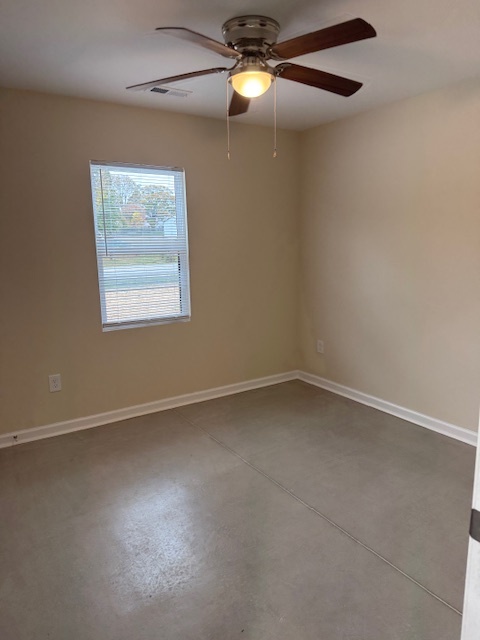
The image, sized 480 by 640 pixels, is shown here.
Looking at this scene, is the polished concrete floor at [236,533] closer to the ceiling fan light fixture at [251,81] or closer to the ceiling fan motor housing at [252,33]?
the ceiling fan light fixture at [251,81]

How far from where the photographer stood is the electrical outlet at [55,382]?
3.13 meters

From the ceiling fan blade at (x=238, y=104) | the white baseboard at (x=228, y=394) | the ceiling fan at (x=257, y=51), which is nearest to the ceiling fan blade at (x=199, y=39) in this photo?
the ceiling fan at (x=257, y=51)

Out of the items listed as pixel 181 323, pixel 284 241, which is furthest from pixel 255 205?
pixel 181 323

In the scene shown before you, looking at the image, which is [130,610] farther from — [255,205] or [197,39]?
[255,205]

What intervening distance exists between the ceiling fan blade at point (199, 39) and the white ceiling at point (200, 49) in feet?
0.57

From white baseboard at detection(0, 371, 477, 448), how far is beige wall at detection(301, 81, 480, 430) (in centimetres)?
7

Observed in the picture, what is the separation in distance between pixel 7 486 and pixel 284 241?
3.00 metres

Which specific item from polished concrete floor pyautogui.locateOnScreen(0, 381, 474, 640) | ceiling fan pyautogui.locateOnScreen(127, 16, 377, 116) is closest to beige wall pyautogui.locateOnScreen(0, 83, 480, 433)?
polished concrete floor pyautogui.locateOnScreen(0, 381, 474, 640)

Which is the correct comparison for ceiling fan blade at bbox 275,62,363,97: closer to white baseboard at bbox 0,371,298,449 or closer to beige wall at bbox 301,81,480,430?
beige wall at bbox 301,81,480,430

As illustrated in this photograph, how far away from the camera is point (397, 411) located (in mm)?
Answer: 3439

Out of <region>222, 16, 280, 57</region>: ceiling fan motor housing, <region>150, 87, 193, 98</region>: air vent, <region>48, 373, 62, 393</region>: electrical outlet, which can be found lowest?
<region>48, 373, 62, 393</region>: electrical outlet

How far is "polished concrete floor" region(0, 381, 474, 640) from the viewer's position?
1.61 m

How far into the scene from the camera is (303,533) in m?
2.07

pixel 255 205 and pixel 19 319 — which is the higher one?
pixel 255 205
